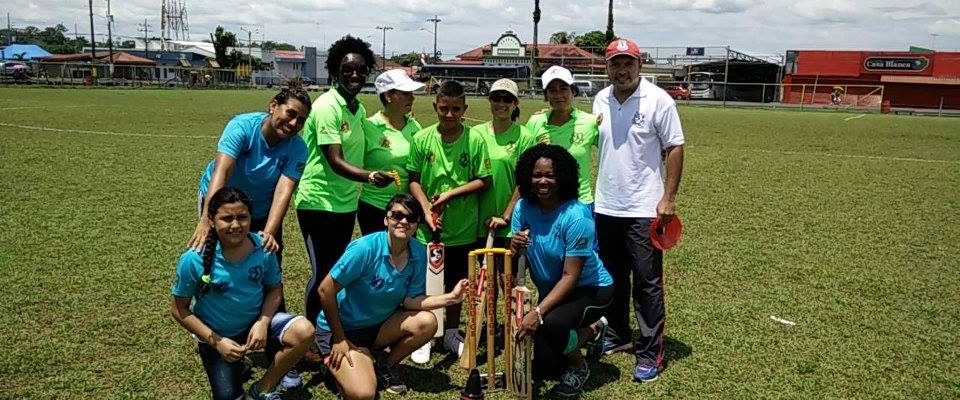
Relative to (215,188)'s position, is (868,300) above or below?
below

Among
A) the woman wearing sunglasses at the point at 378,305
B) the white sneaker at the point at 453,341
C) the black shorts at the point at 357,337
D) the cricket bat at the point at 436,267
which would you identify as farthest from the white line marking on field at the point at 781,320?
the black shorts at the point at 357,337

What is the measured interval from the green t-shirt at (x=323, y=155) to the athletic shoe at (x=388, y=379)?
3.31 feet

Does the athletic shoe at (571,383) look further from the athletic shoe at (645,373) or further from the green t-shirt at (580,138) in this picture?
the green t-shirt at (580,138)

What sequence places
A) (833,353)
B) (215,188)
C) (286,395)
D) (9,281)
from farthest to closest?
(9,281), (833,353), (286,395), (215,188)

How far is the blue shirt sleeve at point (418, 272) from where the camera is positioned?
4.55 metres

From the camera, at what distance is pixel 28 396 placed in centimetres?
429

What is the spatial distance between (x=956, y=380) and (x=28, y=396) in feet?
18.6

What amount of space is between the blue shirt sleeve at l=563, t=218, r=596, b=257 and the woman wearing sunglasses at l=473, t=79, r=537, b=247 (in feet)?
2.27

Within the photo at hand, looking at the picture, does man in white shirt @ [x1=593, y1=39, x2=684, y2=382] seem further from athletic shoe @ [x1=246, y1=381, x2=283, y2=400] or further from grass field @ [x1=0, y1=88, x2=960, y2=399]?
athletic shoe @ [x1=246, y1=381, x2=283, y2=400]

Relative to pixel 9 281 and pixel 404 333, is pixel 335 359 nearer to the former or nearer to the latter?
pixel 404 333

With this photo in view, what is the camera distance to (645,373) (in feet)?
15.9

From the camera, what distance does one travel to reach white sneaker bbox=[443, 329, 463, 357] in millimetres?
5199

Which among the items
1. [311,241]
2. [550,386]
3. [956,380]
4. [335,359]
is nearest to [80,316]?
[311,241]

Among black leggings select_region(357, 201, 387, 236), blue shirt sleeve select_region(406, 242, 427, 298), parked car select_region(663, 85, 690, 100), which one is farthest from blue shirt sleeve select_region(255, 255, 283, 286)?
parked car select_region(663, 85, 690, 100)
